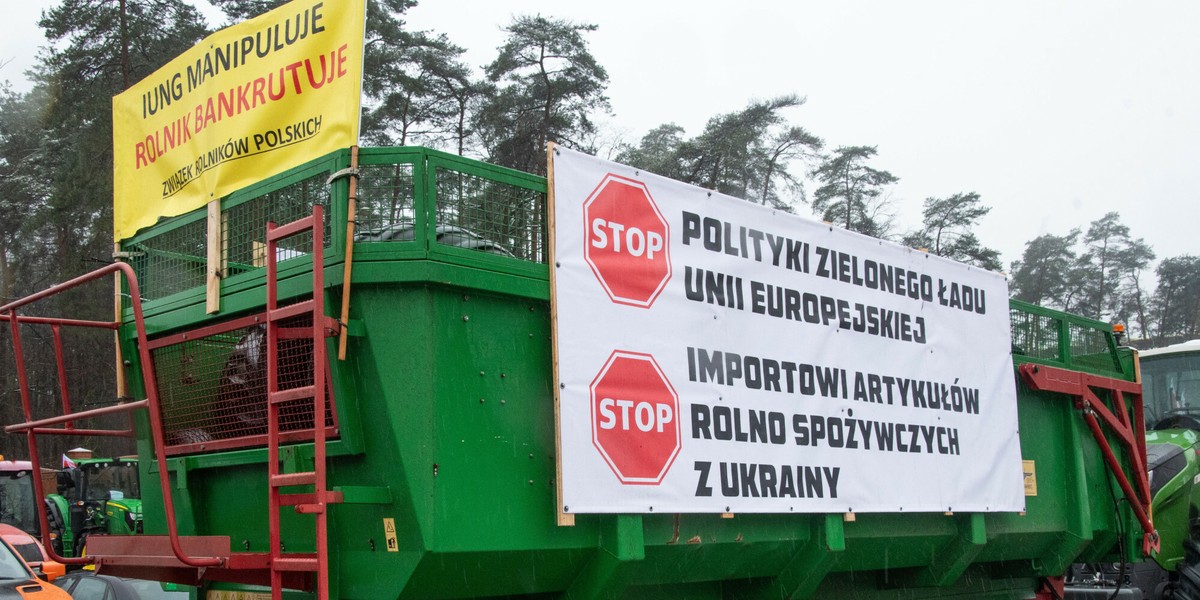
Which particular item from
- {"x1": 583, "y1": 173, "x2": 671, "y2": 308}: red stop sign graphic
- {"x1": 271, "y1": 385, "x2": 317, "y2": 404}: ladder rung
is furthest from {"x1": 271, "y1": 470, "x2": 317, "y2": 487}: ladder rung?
{"x1": 583, "y1": 173, "x2": 671, "y2": 308}: red stop sign graphic

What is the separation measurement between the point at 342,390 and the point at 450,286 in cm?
56

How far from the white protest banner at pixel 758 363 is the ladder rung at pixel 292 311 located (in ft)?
2.97

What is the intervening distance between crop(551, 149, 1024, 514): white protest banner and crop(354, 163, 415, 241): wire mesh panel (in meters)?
0.58

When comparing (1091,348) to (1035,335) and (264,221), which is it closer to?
(1035,335)

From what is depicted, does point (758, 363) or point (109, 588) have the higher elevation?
point (758, 363)

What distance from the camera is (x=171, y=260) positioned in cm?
508

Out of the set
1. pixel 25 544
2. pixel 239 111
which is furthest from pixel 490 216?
pixel 25 544

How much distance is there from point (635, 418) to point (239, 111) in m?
2.08

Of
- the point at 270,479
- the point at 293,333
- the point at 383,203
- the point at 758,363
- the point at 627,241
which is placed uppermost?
the point at 383,203

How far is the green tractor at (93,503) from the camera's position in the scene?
15.3 m

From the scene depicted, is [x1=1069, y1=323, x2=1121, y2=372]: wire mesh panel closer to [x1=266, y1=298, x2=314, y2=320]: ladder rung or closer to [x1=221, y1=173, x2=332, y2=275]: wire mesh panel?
[x1=221, y1=173, x2=332, y2=275]: wire mesh panel

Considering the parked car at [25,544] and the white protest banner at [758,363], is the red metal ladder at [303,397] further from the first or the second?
the parked car at [25,544]

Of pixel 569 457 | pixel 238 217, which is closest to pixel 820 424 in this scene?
pixel 569 457

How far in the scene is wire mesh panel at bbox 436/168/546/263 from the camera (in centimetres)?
416
